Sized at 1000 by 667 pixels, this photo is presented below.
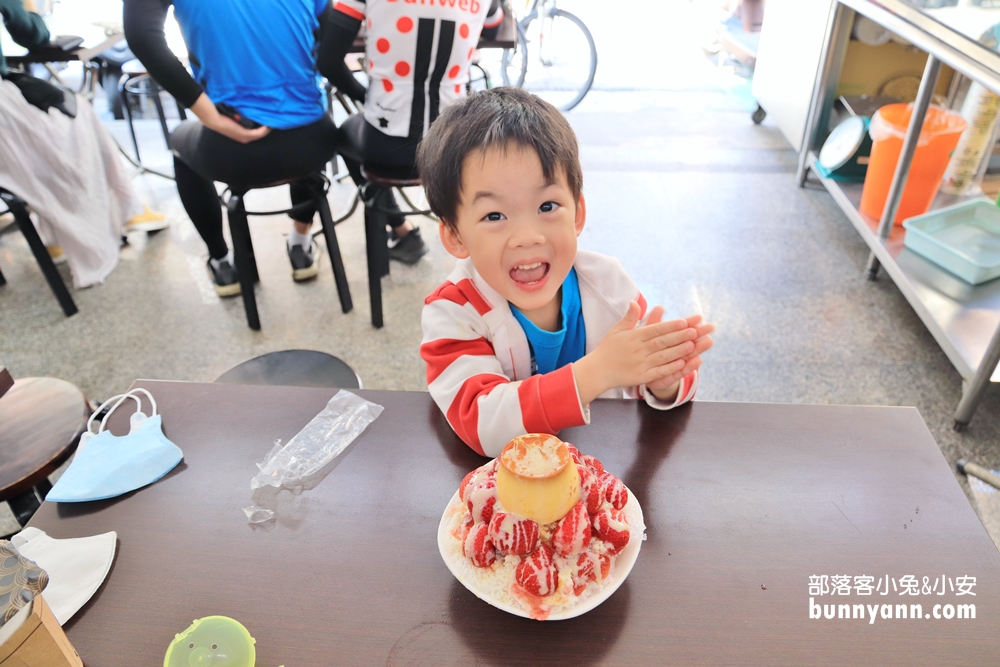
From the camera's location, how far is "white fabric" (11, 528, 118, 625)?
0.69m

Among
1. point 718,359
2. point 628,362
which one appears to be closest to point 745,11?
point 718,359

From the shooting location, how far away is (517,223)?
86 centimetres

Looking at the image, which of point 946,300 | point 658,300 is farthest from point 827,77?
point 658,300

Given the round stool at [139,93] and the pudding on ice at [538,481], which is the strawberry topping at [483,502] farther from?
the round stool at [139,93]

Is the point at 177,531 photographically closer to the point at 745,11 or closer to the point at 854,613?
the point at 854,613

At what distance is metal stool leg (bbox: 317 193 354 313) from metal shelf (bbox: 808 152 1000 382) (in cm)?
186

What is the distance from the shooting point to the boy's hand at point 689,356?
2.72 feet

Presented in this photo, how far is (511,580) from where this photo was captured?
0.65 metres

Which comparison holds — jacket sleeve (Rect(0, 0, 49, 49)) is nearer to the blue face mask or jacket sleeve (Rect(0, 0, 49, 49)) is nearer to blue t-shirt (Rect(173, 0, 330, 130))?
blue t-shirt (Rect(173, 0, 330, 130))

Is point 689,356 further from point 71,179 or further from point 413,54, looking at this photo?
point 71,179

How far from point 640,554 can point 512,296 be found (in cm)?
39

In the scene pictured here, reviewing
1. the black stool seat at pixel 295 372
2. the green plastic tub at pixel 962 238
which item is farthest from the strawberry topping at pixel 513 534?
the green plastic tub at pixel 962 238

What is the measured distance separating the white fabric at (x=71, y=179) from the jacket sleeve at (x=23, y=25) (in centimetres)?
24

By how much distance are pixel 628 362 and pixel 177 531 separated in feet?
1.94
